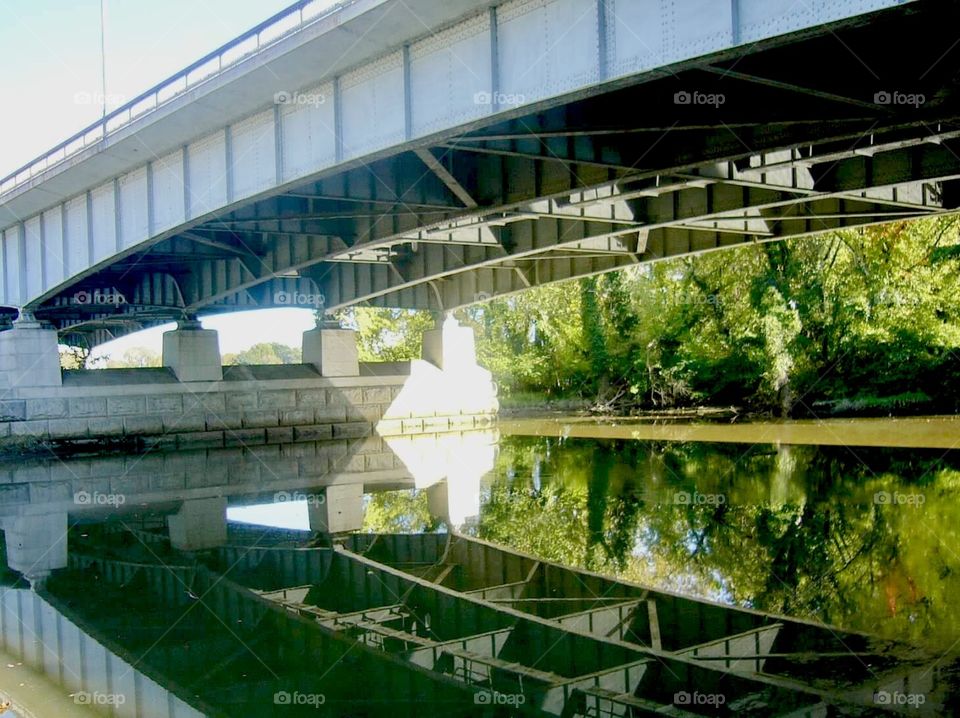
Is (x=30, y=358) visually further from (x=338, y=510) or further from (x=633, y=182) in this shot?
(x=633, y=182)

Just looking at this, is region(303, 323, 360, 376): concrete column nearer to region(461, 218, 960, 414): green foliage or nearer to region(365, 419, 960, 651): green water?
region(365, 419, 960, 651): green water

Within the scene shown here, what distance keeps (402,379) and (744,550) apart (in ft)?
81.0

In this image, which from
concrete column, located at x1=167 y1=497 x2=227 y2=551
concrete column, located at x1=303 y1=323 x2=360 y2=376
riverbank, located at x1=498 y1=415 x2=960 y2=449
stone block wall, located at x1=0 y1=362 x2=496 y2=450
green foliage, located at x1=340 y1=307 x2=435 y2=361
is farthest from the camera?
green foliage, located at x1=340 y1=307 x2=435 y2=361

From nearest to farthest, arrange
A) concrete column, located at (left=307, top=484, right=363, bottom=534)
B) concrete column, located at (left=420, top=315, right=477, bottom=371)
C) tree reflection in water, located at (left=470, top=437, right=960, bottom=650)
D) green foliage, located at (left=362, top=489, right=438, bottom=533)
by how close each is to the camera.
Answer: tree reflection in water, located at (left=470, top=437, right=960, bottom=650)
green foliage, located at (left=362, top=489, right=438, bottom=533)
concrete column, located at (left=307, top=484, right=363, bottom=534)
concrete column, located at (left=420, top=315, right=477, bottom=371)

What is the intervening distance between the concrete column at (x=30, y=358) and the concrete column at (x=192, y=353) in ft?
12.9

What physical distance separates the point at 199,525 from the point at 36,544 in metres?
2.54

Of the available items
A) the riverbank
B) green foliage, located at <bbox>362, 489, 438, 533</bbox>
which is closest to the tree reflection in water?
green foliage, located at <bbox>362, 489, 438, 533</bbox>

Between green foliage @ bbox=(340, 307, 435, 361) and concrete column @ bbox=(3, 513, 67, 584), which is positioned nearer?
concrete column @ bbox=(3, 513, 67, 584)

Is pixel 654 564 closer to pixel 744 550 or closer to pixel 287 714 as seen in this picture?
pixel 744 550

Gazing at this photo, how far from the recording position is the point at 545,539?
12.8 m

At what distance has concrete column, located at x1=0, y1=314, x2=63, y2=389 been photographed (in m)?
28.5

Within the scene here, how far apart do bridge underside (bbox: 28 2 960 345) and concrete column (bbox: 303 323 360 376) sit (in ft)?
3.67

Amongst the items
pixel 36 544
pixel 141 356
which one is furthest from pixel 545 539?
pixel 141 356

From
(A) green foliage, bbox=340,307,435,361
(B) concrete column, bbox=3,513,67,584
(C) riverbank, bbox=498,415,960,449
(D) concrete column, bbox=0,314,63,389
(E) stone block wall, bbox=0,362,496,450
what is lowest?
(B) concrete column, bbox=3,513,67,584
